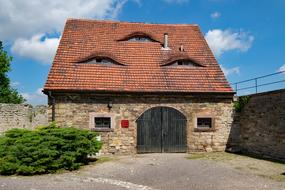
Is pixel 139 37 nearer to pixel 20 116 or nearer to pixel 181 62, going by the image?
pixel 181 62

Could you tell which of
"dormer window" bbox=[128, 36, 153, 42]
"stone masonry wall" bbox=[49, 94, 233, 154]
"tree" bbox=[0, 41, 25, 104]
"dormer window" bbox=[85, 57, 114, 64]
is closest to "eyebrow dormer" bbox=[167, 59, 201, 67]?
"stone masonry wall" bbox=[49, 94, 233, 154]

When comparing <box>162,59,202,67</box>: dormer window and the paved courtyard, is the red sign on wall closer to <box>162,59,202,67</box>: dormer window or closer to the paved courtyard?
the paved courtyard

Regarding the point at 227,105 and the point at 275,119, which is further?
the point at 227,105

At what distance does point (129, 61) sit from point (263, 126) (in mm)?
7203

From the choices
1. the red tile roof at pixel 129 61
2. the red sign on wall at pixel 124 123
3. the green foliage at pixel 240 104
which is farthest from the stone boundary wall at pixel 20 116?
the green foliage at pixel 240 104

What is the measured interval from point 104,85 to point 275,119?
7.62 meters

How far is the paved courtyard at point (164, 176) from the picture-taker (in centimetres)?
897

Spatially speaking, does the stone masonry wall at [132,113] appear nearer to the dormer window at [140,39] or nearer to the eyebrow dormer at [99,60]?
the eyebrow dormer at [99,60]

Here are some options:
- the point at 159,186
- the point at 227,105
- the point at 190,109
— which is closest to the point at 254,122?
the point at 227,105

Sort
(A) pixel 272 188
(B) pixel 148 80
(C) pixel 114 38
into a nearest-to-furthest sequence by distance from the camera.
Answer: (A) pixel 272 188, (B) pixel 148 80, (C) pixel 114 38

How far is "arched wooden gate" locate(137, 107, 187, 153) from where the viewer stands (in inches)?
619

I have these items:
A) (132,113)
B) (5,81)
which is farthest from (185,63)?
(5,81)

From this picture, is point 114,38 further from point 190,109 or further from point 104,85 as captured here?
point 190,109

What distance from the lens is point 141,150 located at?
51.4 feet
